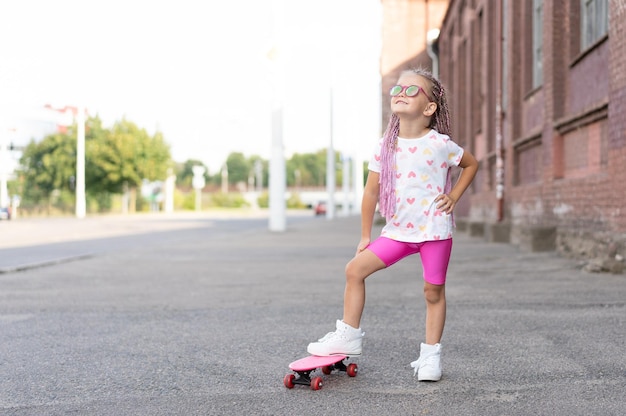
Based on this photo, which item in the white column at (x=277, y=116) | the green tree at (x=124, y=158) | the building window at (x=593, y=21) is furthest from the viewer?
the green tree at (x=124, y=158)

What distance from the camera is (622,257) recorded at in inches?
323

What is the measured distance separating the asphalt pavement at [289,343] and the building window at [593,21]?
326 centimetres

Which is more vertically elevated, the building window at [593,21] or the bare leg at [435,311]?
the building window at [593,21]

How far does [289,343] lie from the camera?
15.8 ft

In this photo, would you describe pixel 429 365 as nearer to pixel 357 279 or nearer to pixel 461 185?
pixel 357 279

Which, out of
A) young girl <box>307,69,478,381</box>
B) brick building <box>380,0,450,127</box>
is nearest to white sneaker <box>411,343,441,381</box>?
young girl <box>307,69,478,381</box>

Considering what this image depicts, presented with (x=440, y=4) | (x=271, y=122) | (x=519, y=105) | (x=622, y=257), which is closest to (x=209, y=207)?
(x=440, y=4)

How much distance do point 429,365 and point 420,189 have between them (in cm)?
89

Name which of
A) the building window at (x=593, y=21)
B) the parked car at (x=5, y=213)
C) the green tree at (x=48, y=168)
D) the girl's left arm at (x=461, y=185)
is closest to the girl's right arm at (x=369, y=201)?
the girl's left arm at (x=461, y=185)

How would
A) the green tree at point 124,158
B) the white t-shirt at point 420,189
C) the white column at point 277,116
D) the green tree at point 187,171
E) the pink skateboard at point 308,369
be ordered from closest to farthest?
1. the pink skateboard at point 308,369
2. the white t-shirt at point 420,189
3. the white column at point 277,116
4. the green tree at point 124,158
5. the green tree at point 187,171

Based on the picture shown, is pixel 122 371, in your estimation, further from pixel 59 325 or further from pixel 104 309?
pixel 104 309

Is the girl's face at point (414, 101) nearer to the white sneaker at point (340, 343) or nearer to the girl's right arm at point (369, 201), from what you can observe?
the girl's right arm at point (369, 201)

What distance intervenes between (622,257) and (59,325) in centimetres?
599

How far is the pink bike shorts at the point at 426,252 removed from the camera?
3697 mm
